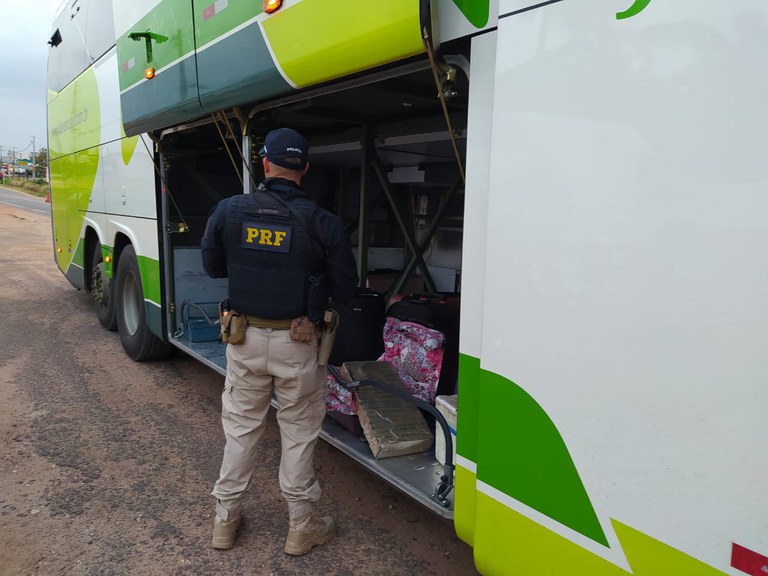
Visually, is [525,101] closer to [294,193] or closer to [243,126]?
[294,193]

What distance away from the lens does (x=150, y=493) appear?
3137 millimetres

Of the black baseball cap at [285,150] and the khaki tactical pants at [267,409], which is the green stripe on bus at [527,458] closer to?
the khaki tactical pants at [267,409]

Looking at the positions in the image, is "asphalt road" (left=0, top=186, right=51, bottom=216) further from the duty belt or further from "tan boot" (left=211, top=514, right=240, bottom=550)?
the duty belt

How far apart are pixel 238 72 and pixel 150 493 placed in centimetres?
228

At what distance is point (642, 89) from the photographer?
1351 mm

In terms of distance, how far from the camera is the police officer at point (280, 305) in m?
2.41

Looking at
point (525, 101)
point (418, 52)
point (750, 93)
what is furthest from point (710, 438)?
point (418, 52)

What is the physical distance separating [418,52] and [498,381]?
3.61ft

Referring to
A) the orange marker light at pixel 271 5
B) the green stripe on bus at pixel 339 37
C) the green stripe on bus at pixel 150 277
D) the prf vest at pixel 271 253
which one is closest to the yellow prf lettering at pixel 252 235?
the prf vest at pixel 271 253

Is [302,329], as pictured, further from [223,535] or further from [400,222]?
[400,222]

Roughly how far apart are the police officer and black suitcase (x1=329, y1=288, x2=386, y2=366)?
126cm

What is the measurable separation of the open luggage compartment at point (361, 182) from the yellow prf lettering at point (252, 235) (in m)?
0.71

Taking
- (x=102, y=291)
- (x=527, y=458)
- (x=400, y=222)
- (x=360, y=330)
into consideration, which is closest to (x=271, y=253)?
(x=527, y=458)

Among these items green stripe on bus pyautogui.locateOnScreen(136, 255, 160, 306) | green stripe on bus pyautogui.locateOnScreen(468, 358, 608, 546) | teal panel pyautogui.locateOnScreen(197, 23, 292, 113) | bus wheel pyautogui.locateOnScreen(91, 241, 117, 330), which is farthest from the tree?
green stripe on bus pyautogui.locateOnScreen(468, 358, 608, 546)
